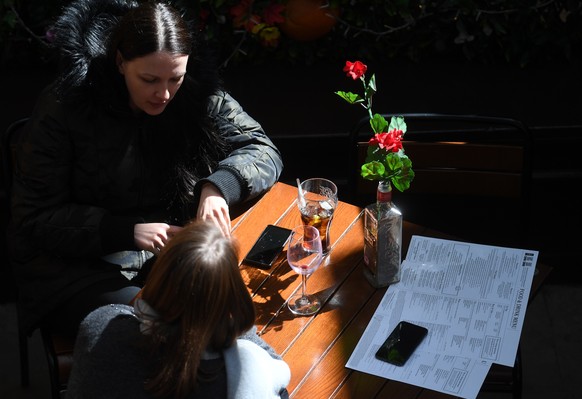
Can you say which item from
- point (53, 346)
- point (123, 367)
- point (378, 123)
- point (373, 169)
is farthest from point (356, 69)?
point (53, 346)

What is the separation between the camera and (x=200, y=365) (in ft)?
6.00

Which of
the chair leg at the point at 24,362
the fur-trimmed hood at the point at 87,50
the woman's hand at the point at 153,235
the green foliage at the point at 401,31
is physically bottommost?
the chair leg at the point at 24,362

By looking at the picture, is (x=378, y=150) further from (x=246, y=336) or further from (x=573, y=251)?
(x=573, y=251)

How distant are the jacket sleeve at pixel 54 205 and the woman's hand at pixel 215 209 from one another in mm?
204

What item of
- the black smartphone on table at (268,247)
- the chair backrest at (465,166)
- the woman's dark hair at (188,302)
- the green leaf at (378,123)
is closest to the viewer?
the woman's dark hair at (188,302)

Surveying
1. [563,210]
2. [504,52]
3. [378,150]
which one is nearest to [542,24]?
[504,52]

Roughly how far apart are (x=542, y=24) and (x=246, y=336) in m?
2.62

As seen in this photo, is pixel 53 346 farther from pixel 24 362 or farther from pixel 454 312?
pixel 454 312

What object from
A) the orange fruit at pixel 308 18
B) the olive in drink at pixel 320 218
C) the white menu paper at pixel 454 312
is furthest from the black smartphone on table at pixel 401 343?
the orange fruit at pixel 308 18

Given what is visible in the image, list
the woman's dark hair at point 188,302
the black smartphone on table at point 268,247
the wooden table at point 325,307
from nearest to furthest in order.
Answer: the woman's dark hair at point 188,302, the wooden table at point 325,307, the black smartphone on table at point 268,247

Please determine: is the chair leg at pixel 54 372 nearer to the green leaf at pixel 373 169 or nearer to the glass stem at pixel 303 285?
the glass stem at pixel 303 285

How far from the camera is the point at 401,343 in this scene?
7.05ft

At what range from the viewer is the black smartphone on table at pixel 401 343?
211 centimetres

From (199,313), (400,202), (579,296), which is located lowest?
(579,296)
